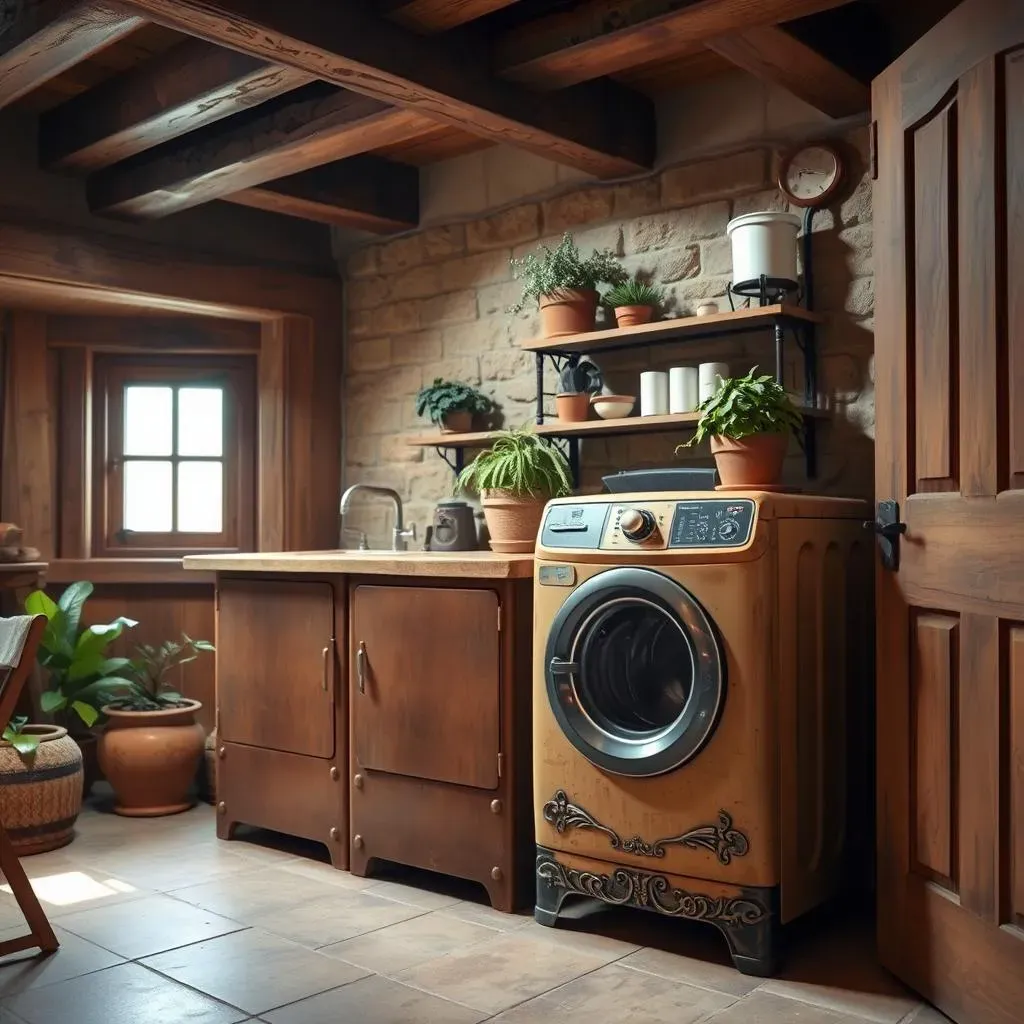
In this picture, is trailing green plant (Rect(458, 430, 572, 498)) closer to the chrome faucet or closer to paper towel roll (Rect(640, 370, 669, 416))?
paper towel roll (Rect(640, 370, 669, 416))

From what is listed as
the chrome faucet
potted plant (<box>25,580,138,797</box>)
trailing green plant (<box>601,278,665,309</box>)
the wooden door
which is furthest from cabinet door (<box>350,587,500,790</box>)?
potted plant (<box>25,580,138,797</box>)

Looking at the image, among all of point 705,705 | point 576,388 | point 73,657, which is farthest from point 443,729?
point 73,657

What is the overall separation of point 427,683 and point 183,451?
204cm

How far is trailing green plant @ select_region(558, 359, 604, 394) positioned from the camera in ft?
11.6

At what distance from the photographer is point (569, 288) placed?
3.46 m

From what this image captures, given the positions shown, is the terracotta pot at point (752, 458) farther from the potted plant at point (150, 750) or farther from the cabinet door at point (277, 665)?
the potted plant at point (150, 750)

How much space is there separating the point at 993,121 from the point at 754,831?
1.47m

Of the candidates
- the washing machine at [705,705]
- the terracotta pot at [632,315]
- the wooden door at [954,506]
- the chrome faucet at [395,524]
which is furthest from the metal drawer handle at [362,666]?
the wooden door at [954,506]

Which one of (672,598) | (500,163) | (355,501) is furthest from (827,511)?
(355,501)

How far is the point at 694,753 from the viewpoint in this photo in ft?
8.07

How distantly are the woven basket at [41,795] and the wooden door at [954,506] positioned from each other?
7.80 ft

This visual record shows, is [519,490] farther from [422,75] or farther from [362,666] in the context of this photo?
[422,75]

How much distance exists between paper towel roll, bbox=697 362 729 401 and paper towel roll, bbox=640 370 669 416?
0.13 meters

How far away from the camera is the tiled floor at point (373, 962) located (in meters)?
2.22
